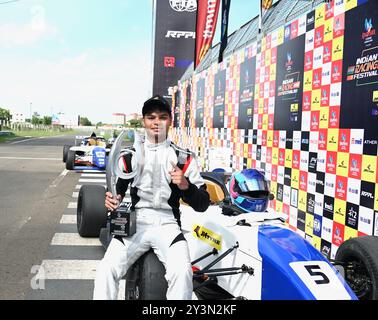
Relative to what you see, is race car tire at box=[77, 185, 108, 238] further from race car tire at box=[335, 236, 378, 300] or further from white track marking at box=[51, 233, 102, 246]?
race car tire at box=[335, 236, 378, 300]

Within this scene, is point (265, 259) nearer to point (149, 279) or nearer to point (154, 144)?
point (149, 279)

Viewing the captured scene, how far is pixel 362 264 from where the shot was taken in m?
3.14

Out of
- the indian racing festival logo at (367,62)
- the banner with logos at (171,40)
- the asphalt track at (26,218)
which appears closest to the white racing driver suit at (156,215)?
the asphalt track at (26,218)

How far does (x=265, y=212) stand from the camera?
10.4ft

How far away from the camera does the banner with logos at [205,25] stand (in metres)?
10.5

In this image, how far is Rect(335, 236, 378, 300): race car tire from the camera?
298cm

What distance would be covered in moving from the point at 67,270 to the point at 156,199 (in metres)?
2.10

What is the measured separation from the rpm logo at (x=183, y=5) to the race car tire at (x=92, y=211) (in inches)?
677

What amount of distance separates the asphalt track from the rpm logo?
11.5 meters

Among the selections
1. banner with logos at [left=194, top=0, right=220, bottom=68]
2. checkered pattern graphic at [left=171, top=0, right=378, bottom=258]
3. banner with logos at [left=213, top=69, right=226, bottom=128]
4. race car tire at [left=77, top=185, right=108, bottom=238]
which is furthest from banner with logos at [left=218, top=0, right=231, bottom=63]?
race car tire at [left=77, top=185, right=108, bottom=238]

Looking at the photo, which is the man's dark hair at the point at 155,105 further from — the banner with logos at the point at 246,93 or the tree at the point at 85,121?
the tree at the point at 85,121

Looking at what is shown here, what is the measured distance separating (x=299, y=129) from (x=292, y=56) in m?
1.01

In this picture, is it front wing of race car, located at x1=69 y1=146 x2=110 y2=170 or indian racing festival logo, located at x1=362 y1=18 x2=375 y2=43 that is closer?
indian racing festival logo, located at x1=362 y1=18 x2=375 y2=43
